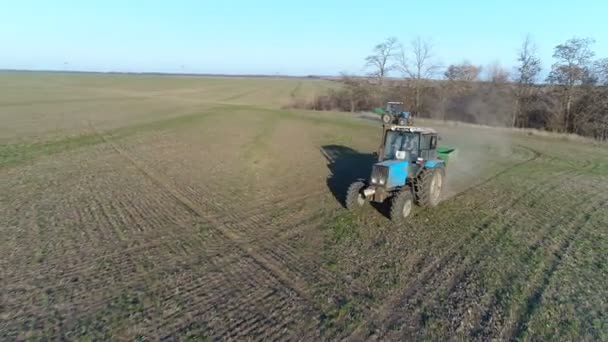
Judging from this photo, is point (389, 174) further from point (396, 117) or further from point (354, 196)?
point (396, 117)

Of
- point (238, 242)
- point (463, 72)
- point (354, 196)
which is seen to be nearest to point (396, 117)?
point (354, 196)

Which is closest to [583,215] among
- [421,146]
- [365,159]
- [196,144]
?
[421,146]

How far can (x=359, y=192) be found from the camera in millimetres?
8500

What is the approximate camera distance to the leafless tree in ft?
135

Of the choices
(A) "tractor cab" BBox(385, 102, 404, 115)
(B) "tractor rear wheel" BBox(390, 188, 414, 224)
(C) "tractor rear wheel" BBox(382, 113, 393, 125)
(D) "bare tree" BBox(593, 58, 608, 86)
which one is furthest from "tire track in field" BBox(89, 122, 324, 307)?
(D) "bare tree" BBox(593, 58, 608, 86)

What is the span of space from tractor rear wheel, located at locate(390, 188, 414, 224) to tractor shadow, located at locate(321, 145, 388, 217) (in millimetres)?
525

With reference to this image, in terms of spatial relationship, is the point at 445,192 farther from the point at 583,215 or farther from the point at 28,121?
the point at 28,121

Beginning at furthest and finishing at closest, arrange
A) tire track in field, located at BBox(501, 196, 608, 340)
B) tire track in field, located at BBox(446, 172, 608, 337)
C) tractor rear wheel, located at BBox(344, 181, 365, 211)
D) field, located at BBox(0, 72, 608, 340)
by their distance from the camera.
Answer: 1. tractor rear wheel, located at BBox(344, 181, 365, 211)
2. tire track in field, located at BBox(446, 172, 608, 337)
3. field, located at BBox(0, 72, 608, 340)
4. tire track in field, located at BBox(501, 196, 608, 340)

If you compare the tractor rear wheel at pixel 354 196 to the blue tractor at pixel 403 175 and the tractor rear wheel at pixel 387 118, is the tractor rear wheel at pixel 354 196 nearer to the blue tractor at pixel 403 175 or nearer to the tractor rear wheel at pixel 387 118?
the blue tractor at pixel 403 175

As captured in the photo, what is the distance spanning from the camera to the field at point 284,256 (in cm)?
459

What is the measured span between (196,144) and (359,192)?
40.6ft

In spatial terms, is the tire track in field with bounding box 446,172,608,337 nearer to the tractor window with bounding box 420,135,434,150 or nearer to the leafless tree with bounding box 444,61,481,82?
the tractor window with bounding box 420,135,434,150

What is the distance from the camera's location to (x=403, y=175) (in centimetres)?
820

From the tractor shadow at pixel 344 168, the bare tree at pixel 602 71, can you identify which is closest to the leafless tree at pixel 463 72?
the bare tree at pixel 602 71
